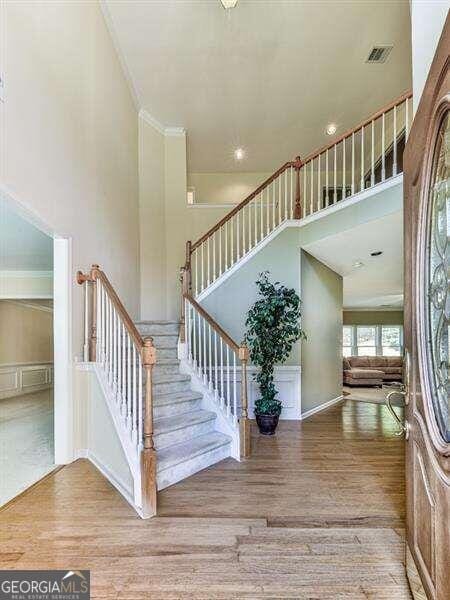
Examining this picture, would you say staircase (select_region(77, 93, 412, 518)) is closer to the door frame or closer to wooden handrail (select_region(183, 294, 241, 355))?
wooden handrail (select_region(183, 294, 241, 355))

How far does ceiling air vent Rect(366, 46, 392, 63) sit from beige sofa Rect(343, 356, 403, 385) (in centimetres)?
673

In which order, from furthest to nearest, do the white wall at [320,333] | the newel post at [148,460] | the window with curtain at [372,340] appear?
the window with curtain at [372,340] → the white wall at [320,333] → the newel post at [148,460]

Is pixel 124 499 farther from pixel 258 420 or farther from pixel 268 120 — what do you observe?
pixel 268 120

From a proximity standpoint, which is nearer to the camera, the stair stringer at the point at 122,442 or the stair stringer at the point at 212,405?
the stair stringer at the point at 122,442

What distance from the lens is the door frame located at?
3342 millimetres

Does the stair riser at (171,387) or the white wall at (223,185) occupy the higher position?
the white wall at (223,185)

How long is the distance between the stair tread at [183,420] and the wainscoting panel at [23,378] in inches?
205

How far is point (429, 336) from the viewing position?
5.34ft

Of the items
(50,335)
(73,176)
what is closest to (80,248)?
(73,176)

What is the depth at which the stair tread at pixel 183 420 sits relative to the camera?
328cm

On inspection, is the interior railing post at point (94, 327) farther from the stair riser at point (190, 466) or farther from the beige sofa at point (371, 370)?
the beige sofa at point (371, 370)

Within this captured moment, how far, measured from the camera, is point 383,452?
379 cm

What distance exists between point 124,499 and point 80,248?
244 cm

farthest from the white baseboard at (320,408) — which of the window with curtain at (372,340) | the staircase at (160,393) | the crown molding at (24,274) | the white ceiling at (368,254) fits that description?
the window with curtain at (372,340)
